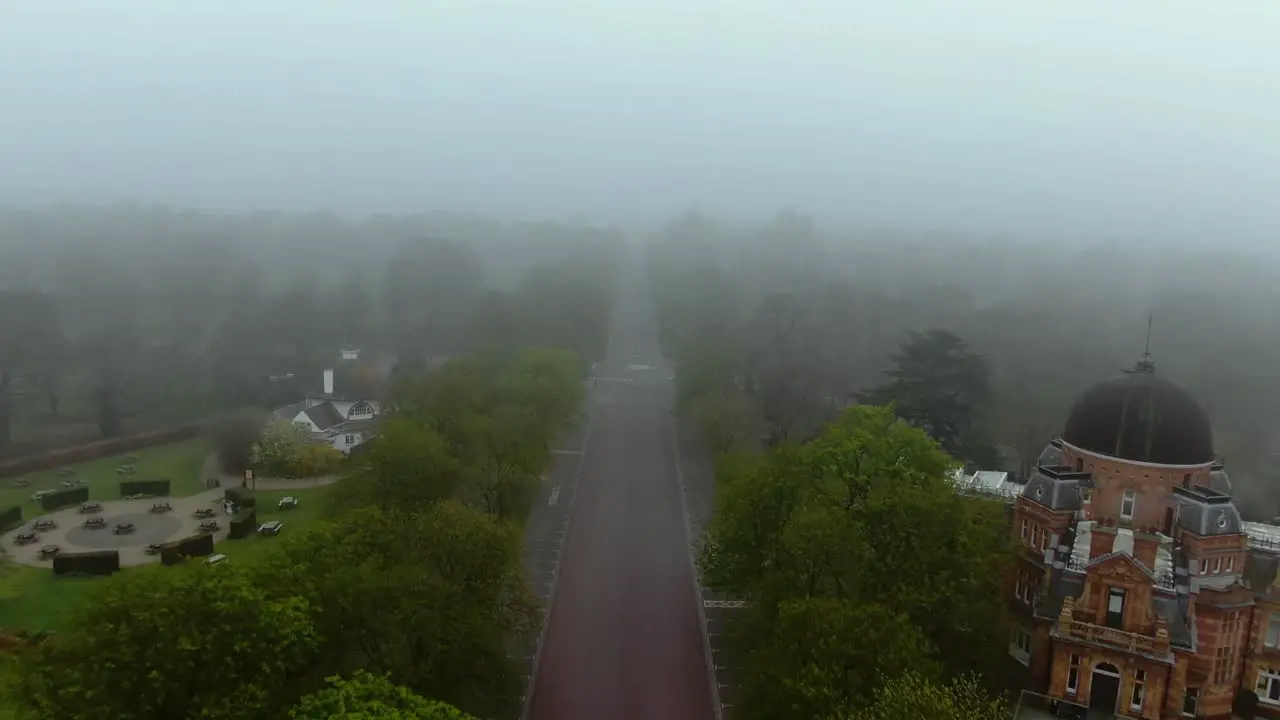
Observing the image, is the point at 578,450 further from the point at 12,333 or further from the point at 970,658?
the point at 12,333

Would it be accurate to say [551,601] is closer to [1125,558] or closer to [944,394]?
[1125,558]

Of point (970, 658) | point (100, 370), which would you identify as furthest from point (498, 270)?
point (970, 658)

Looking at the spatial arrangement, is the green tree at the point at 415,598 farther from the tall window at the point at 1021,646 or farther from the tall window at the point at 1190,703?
the tall window at the point at 1190,703

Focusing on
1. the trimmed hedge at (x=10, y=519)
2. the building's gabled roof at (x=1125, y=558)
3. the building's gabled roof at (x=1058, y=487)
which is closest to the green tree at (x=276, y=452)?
the trimmed hedge at (x=10, y=519)

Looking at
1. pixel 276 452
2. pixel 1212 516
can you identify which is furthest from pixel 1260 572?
pixel 276 452

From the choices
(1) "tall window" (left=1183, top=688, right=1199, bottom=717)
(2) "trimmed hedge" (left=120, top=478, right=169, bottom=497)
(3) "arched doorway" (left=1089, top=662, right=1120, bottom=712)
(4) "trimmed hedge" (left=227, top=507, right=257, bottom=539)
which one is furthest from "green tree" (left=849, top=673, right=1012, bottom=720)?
(2) "trimmed hedge" (left=120, top=478, right=169, bottom=497)
